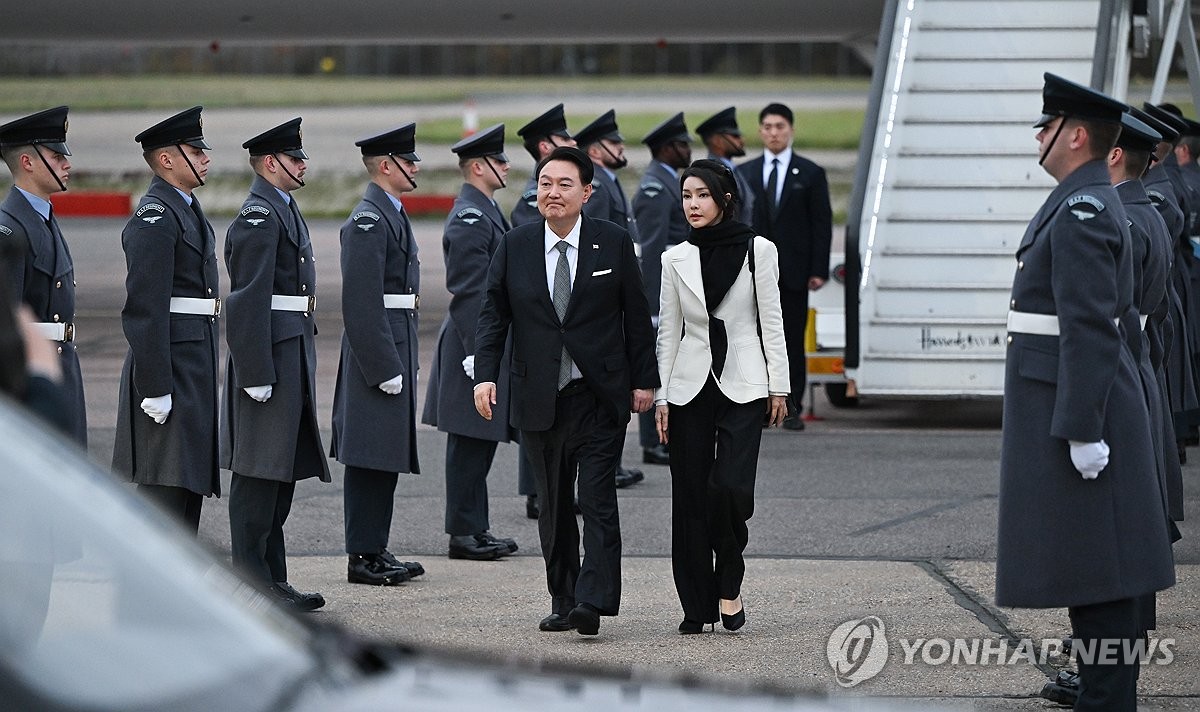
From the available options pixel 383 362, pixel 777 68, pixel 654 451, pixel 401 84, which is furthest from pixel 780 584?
pixel 401 84

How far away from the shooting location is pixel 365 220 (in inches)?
250

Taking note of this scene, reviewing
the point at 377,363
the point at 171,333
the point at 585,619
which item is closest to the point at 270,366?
the point at 171,333

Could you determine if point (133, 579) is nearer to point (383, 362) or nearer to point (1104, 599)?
point (1104, 599)

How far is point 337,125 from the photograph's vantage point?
90.6 feet

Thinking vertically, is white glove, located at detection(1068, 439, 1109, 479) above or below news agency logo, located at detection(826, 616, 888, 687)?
above

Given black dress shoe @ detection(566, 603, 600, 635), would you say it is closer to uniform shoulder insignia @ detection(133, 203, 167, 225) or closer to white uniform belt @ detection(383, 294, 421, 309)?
white uniform belt @ detection(383, 294, 421, 309)

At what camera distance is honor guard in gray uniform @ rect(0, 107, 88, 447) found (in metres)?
5.51

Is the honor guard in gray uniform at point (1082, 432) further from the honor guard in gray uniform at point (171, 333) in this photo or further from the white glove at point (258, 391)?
the honor guard in gray uniform at point (171, 333)

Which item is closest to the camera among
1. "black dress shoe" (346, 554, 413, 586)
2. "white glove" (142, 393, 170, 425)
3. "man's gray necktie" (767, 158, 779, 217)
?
"white glove" (142, 393, 170, 425)

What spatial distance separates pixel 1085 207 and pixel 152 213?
3352 millimetres

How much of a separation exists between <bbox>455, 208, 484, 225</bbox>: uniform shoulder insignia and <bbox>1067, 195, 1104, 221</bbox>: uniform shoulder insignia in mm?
3461

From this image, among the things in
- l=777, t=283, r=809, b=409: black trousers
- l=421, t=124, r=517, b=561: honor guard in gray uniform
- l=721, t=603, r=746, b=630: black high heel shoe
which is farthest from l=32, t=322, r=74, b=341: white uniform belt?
l=777, t=283, r=809, b=409: black trousers

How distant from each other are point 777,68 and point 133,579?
2550 cm

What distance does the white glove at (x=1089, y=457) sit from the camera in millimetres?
4125
